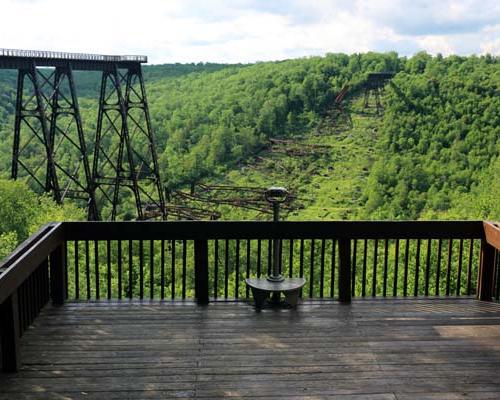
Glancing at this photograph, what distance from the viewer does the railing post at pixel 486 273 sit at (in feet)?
15.5

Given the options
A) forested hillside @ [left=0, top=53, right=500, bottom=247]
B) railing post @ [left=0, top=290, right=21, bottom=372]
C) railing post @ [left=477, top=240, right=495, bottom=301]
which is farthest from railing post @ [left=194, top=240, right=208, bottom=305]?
forested hillside @ [left=0, top=53, right=500, bottom=247]

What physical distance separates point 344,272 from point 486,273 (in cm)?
127

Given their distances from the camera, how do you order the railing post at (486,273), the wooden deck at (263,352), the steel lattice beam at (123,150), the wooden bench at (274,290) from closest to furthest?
the wooden deck at (263,352), the wooden bench at (274,290), the railing post at (486,273), the steel lattice beam at (123,150)

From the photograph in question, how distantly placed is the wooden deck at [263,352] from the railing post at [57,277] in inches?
4.2

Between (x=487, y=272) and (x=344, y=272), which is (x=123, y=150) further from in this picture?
(x=487, y=272)

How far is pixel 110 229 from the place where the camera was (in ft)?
15.0

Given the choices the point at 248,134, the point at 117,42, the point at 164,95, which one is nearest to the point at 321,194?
the point at 248,134

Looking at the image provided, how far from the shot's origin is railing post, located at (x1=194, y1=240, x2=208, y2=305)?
181 inches

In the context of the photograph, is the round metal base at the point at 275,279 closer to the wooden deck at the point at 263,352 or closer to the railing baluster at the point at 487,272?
the wooden deck at the point at 263,352

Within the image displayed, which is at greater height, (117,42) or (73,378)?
(117,42)

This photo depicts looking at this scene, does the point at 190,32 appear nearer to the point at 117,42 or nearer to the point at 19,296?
the point at 117,42

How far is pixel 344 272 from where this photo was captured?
467cm

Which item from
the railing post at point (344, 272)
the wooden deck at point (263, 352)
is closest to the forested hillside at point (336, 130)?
the railing post at point (344, 272)

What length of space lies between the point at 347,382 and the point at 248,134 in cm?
4404
